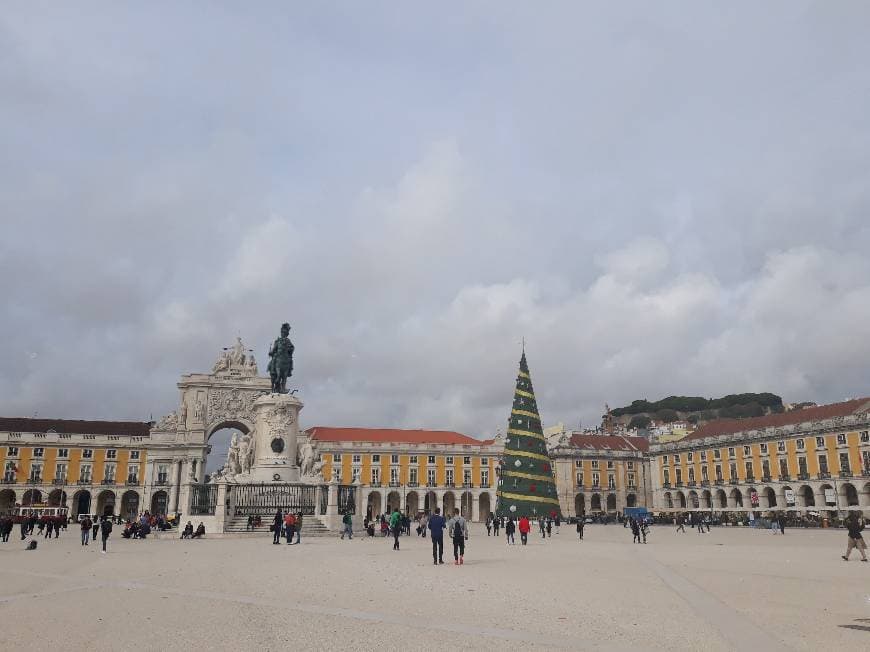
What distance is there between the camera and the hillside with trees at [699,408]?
6004 inches

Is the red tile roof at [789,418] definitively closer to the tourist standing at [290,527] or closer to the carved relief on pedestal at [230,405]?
the carved relief on pedestal at [230,405]

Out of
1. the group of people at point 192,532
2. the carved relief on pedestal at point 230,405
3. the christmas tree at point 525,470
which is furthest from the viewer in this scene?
the carved relief on pedestal at point 230,405

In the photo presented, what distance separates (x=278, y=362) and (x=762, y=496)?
58.3 metres

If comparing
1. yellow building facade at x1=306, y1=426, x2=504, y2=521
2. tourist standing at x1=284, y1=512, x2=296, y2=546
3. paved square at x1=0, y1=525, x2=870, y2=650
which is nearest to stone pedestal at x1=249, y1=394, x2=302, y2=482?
tourist standing at x1=284, y1=512, x2=296, y2=546

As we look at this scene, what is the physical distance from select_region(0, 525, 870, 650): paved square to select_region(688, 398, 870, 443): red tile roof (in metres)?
56.5

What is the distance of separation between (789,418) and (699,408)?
9099 centimetres

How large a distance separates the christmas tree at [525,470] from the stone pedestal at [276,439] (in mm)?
17839

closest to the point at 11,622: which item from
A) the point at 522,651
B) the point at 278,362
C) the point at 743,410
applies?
the point at 522,651

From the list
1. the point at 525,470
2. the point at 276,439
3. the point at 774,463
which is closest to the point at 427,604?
the point at 276,439

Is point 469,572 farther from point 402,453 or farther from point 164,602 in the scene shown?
point 402,453

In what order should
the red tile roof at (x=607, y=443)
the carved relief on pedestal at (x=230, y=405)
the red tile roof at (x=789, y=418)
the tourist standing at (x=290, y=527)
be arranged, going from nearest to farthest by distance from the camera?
the tourist standing at (x=290, y=527) < the red tile roof at (x=789, y=418) < the carved relief on pedestal at (x=230, y=405) < the red tile roof at (x=607, y=443)

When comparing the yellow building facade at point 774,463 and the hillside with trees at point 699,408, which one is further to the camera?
the hillside with trees at point 699,408

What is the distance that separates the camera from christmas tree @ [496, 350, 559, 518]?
45062 millimetres

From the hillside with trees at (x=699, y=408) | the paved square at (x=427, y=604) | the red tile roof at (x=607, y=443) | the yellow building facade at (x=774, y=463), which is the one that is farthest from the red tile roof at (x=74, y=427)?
the hillside with trees at (x=699, y=408)
